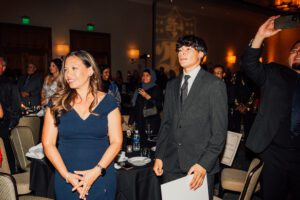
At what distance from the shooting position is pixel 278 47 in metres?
17.7

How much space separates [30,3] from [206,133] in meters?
8.49

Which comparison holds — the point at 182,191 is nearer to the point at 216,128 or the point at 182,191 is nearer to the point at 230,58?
the point at 216,128

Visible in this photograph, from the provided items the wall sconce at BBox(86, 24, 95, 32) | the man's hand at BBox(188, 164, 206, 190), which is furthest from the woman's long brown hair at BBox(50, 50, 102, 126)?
the wall sconce at BBox(86, 24, 95, 32)

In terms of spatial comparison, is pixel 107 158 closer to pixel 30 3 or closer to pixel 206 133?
pixel 206 133

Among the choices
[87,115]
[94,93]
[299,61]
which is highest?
[299,61]

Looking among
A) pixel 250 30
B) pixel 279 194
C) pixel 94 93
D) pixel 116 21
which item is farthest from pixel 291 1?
pixel 250 30

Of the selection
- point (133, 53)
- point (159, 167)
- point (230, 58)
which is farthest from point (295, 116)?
point (230, 58)

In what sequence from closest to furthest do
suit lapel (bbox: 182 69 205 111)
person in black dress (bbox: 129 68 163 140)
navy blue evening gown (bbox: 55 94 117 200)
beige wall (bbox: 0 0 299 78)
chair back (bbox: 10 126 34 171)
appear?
navy blue evening gown (bbox: 55 94 117 200), suit lapel (bbox: 182 69 205 111), chair back (bbox: 10 126 34 171), person in black dress (bbox: 129 68 163 140), beige wall (bbox: 0 0 299 78)

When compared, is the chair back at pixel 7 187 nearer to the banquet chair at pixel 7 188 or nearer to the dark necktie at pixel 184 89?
the banquet chair at pixel 7 188

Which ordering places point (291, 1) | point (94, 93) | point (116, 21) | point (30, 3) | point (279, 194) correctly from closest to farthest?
point (94, 93), point (279, 194), point (291, 1), point (30, 3), point (116, 21)

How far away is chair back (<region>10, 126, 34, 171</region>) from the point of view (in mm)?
3553

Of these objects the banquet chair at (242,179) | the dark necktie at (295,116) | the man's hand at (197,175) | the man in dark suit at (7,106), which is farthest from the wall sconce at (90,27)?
the man's hand at (197,175)

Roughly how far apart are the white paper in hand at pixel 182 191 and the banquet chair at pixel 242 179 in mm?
566

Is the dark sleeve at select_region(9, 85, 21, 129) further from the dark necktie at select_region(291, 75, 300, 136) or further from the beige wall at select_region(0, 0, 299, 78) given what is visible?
the beige wall at select_region(0, 0, 299, 78)
